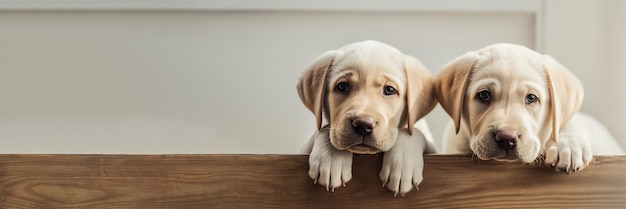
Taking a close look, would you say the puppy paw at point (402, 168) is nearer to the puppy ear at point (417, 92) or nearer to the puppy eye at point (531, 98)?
the puppy ear at point (417, 92)

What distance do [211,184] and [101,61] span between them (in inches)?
30.9

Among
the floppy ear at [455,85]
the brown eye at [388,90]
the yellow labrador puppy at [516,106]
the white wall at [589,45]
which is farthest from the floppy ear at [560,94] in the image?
the white wall at [589,45]

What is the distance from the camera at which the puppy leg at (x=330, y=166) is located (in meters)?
1.29

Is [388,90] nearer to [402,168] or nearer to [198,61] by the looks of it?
[402,168]

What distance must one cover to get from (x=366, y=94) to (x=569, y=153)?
1.02 ft

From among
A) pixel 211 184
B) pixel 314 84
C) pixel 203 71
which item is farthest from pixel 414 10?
pixel 211 184

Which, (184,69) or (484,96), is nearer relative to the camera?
(484,96)

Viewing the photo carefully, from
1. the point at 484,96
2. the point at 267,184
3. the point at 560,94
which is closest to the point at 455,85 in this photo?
the point at 484,96

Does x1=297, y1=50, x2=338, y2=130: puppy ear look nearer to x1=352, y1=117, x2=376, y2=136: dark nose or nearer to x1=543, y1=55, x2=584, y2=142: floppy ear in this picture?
x1=352, y1=117, x2=376, y2=136: dark nose

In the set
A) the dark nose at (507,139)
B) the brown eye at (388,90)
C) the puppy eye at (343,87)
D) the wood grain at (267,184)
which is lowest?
the wood grain at (267,184)

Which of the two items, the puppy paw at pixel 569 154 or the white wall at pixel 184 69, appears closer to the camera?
the puppy paw at pixel 569 154

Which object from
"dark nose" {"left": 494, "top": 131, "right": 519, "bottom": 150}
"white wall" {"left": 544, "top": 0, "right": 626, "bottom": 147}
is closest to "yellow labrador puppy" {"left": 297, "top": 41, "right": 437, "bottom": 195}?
"dark nose" {"left": 494, "top": 131, "right": 519, "bottom": 150}

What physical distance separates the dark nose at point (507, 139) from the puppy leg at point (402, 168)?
13 centimetres

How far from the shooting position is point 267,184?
4.38ft
